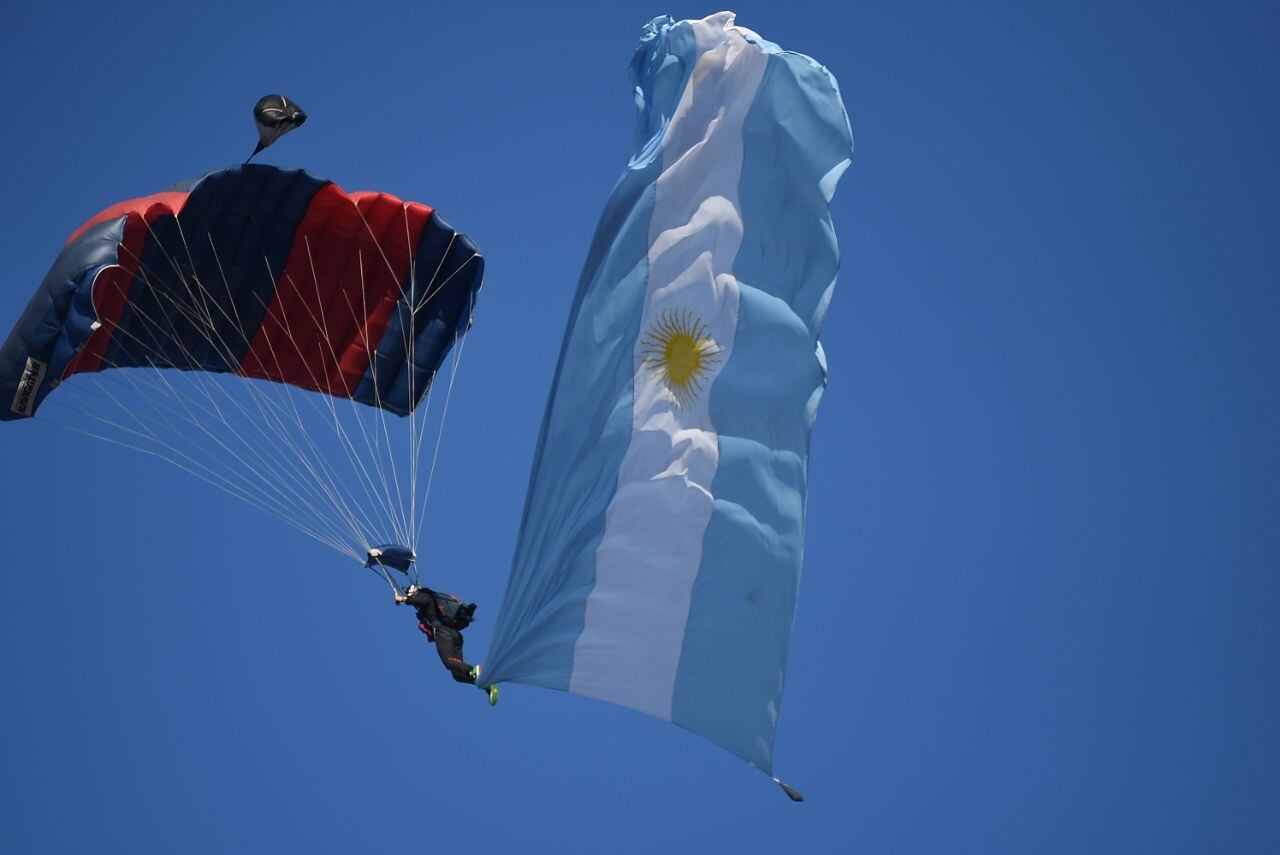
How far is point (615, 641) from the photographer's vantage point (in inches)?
405

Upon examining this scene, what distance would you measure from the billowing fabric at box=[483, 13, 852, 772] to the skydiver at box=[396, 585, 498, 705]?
1.08m

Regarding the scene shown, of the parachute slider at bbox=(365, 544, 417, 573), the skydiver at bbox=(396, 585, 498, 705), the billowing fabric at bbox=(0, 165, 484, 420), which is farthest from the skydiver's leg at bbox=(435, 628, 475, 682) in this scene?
the billowing fabric at bbox=(0, 165, 484, 420)

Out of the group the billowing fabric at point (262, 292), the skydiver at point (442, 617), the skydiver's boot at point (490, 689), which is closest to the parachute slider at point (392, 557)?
the skydiver at point (442, 617)

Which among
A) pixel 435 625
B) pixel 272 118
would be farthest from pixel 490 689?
pixel 272 118

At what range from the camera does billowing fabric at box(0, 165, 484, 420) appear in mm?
11984

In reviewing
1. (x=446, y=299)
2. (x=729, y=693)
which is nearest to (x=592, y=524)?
(x=729, y=693)

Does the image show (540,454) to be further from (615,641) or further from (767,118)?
(767,118)

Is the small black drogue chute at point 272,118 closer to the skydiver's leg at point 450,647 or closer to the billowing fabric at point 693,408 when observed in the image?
the billowing fabric at point 693,408

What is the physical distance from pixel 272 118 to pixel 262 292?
2066mm

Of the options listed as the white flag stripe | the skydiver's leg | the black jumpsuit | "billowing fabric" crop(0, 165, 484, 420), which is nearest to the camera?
the white flag stripe

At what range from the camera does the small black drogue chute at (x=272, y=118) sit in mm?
11867

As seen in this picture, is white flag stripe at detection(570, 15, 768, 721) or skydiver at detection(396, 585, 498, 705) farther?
skydiver at detection(396, 585, 498, 705)

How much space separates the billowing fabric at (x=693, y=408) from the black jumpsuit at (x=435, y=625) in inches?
44.4

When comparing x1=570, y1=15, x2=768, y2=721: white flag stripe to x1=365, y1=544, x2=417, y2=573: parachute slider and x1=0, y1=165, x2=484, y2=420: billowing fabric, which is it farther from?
x1=0, y1=165, x2=484, y2=420: billowing fabric
